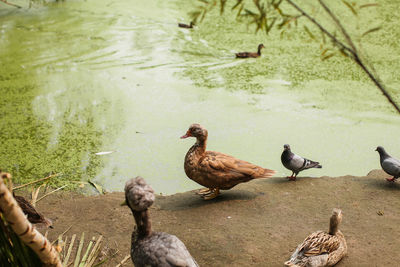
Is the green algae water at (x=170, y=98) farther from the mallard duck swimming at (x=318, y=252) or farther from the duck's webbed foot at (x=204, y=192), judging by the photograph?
the mallard duck swimming at (x=318, y=252)

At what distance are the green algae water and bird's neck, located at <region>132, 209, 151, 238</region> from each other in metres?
1.50

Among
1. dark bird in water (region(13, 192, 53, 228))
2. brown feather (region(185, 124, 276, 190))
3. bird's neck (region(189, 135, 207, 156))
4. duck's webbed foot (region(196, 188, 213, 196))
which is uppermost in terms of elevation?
bird's neck (region(189, 135, 207, 156))

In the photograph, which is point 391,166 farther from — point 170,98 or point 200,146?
point 170,98

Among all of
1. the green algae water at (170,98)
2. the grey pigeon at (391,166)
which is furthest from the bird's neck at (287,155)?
the grey pigeon at (391,166)

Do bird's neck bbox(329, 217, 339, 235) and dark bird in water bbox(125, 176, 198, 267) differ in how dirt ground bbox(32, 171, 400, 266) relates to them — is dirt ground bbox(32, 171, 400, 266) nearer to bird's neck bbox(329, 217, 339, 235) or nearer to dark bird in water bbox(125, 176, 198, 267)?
bird's neck bbox(329, 217, 339, 235)

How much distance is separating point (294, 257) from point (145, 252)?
2.96 ft

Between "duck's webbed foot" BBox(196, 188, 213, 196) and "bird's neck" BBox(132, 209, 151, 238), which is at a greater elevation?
"bird's neck" BBox(132, 209, 151, 238)

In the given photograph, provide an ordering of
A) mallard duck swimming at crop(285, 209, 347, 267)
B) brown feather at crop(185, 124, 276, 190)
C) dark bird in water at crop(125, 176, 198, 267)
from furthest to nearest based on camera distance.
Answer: brown feather at crop(185, 124, 276, 190) < mallard duck swimming at crop(285, 209, 347, 267) < dark bird in water at crop(125, 176, 198, 267)

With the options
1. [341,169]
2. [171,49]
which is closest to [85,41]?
[171,49]

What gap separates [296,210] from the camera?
3184mm

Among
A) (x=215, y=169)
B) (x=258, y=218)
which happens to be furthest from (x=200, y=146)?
(x=258, y=218)

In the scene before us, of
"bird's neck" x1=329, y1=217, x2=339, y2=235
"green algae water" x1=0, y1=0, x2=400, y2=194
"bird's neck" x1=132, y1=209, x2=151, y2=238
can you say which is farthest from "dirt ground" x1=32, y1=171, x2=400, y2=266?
"bird's neck" x1=132, y1=209, x2=151, y2=238

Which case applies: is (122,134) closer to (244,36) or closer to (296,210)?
(296,210)

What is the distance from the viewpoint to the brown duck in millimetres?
3244
